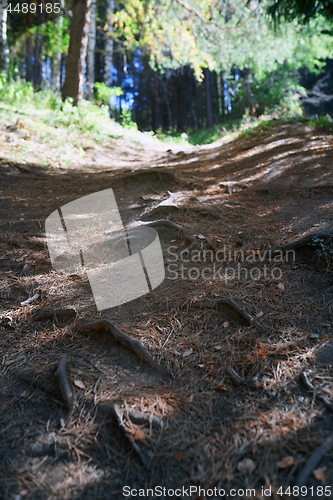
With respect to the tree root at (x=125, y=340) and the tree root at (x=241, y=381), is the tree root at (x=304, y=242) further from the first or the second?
the tree root at (x=125, y=340)

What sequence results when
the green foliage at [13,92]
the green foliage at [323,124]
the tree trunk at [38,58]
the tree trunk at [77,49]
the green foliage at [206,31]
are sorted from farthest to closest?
the tree trunk at [38,58], the green foliage at [206,31], the tree trunk at [77,49], the green foliage at [13,92], the green foliage at [323,124]

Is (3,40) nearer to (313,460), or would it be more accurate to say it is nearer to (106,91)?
(106,91)

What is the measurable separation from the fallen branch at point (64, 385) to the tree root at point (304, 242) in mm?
2403

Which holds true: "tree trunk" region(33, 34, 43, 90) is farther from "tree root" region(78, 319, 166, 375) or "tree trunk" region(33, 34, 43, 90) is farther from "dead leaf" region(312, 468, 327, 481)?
"dead leaf" region(312, 468, 327, 481)

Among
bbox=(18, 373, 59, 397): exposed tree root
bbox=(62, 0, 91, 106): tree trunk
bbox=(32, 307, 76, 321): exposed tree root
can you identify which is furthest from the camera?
bbox=(62, 0, 91, 106): tree trunk

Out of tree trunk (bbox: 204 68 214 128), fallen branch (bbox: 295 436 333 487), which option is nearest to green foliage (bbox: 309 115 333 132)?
fallen branch (bbox: 295 436 333 487)

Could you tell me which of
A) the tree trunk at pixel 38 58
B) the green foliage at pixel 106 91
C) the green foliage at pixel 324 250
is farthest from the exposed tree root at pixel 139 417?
the tree trunk at pixel 38 58

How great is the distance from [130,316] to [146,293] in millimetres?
362

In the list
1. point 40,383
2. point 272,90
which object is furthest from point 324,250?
point 272,90

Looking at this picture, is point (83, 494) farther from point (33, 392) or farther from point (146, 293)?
point (146, 293)

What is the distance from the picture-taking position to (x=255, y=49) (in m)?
14.2

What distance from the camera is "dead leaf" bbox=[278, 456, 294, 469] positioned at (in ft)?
6.24

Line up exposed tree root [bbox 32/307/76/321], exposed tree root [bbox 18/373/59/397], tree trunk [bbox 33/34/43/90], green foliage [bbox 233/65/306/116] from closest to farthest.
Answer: exposed tree root [bbox 18/373/59/397] → exposed tree root [bbox 32/307/76/321] → tree trunk [bbox 33/34/43/90] → green foliage [bbox 233/65/306/116]

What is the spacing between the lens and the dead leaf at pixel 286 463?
1903 mm
